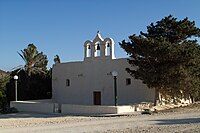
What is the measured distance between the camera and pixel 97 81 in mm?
28875

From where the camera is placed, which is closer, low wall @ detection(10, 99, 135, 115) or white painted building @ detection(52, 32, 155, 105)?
low wall @ detection(10, 99, 135, 115)

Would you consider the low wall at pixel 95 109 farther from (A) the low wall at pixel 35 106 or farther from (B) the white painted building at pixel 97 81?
(B) the white painted building at pixel 97 81

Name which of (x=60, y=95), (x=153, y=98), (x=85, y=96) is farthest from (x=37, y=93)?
(x=153, y=98)

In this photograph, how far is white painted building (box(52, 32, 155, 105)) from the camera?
26906 mm

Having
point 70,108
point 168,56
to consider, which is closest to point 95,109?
point 70,108

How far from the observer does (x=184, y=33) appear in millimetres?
23984

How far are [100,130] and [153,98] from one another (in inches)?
503

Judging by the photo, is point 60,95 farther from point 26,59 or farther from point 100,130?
point 100,130

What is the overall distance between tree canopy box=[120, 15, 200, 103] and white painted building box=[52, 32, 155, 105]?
265cm

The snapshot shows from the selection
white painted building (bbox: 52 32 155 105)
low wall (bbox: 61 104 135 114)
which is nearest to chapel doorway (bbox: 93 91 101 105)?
white painted building (bbox: 52 32 155 105)

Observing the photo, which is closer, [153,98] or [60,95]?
[153,98]

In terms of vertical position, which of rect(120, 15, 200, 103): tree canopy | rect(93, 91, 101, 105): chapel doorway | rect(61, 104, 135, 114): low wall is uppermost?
rect(120, 15, 200, 103): tree canopy

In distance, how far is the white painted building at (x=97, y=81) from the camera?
2691 centimetres

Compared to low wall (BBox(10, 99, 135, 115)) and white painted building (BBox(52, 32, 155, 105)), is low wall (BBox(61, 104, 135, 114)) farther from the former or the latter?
white painted building (BBox(52, 32, 155, 105))
